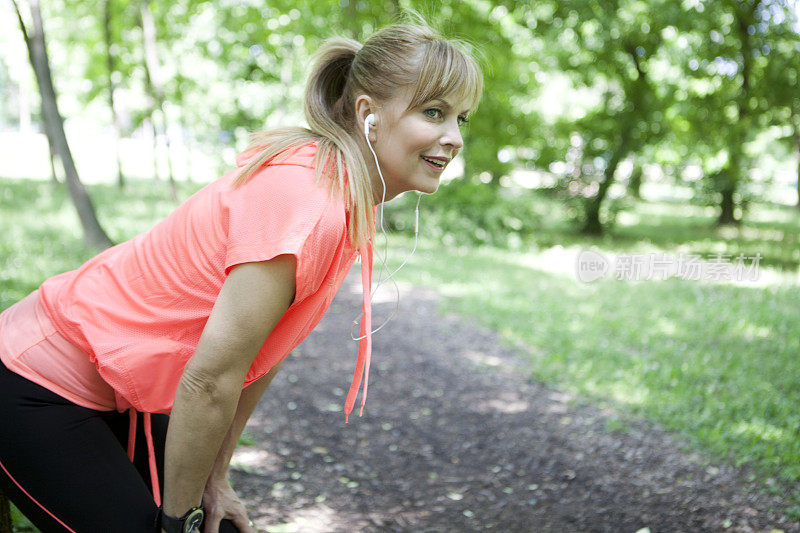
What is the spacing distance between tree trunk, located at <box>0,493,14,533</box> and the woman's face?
1414 millimetres

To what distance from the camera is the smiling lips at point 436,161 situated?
164 cm

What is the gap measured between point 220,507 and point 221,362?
0.65m

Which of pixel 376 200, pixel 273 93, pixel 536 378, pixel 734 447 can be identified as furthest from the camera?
pixel 273 93

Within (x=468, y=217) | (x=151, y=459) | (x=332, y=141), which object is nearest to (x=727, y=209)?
(x=468, y=217)

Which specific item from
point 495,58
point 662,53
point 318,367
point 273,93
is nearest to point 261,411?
point 318,367

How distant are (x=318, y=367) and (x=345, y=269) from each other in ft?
13.8

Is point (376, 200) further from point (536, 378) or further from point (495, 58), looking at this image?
point (495, 58)

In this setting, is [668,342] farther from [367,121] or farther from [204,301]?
[204,301]

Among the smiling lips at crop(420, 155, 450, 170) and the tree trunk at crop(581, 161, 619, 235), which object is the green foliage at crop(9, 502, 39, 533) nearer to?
the smiling lips at crop(420, 155, 450, 170)

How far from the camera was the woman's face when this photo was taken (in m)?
1.59

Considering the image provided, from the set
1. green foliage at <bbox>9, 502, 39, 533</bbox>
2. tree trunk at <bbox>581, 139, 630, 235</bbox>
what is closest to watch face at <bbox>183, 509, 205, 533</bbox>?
green foliage at <bbox>9, 502, 39, 533</bbox>

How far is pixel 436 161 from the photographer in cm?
165

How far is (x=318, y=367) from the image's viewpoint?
18.6 ft

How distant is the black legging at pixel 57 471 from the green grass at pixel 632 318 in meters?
3.35
